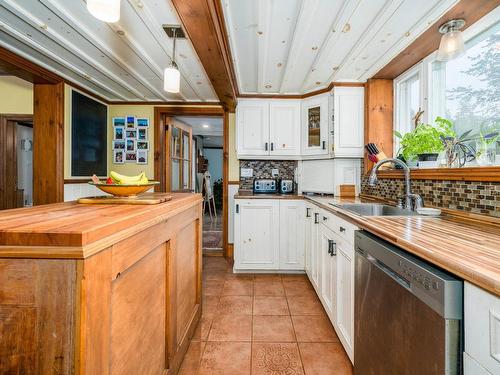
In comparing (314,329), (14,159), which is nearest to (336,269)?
(314,329)

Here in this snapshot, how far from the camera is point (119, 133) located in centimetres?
372

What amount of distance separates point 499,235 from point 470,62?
1.34 m

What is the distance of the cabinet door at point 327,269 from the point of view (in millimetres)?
1916

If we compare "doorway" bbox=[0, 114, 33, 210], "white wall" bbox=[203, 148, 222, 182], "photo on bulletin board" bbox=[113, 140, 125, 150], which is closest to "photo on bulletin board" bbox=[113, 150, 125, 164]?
"photo on bulletin board" bbox=[113, 140, 125, 150]

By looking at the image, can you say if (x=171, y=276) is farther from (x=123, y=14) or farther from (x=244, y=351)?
(x=123, y=14)

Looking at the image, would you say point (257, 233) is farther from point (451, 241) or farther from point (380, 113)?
point (451, 241)

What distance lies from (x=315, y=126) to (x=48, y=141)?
9.63 feet

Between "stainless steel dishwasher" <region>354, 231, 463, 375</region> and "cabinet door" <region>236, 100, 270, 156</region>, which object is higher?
"cabinet door" <region>236, 100, 270, 156</region>

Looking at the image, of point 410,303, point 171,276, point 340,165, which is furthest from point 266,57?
point 410,303

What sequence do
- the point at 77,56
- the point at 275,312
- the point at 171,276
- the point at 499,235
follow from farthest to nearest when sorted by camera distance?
the point at 77,56
the point at 275,312
the point at 171,276
the point at 499,235

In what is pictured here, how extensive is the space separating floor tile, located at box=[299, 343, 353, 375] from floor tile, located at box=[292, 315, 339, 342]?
66 mm

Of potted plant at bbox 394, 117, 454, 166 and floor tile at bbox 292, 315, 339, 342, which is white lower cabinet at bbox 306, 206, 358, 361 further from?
potted plant at bbox 394, 117, 454, 166

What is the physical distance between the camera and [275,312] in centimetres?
224

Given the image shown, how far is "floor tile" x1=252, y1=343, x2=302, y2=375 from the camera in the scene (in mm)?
1574
